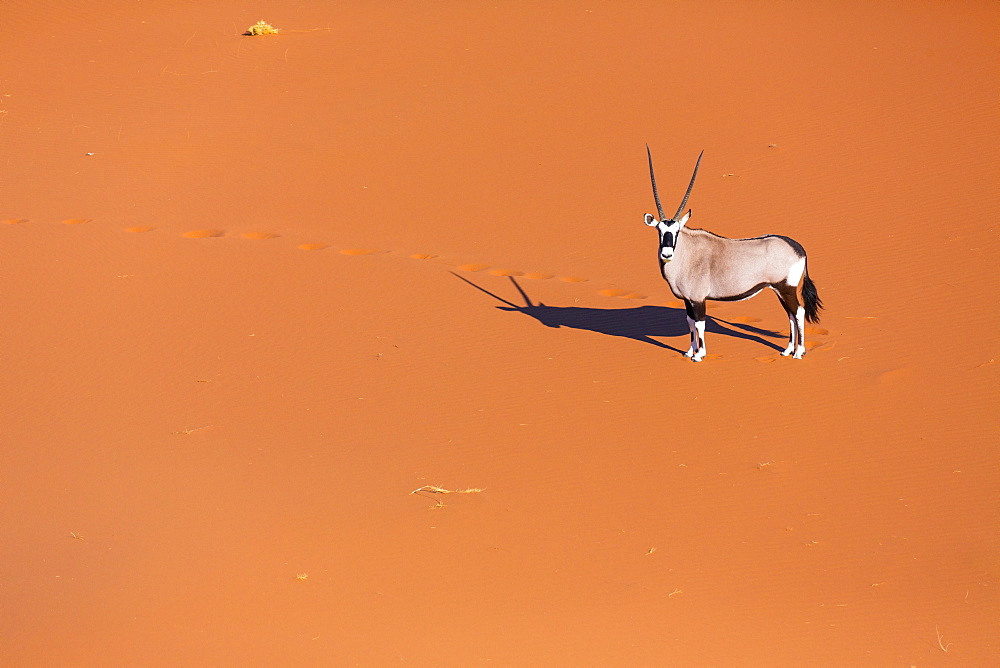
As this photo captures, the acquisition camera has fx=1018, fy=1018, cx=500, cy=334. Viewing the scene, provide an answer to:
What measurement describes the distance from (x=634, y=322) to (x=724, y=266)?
1.73 meters

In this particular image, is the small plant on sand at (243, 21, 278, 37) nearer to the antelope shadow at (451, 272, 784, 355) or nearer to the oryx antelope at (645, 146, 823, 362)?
the antelope shadow at (451, 272, 784, 355)

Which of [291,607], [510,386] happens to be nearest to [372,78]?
[510,386]

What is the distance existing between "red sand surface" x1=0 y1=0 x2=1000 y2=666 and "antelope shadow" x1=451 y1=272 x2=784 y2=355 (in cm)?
5

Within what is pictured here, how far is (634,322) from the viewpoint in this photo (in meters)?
10.5

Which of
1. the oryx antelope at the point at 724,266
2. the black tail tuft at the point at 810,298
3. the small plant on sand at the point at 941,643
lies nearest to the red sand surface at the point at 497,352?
the small plant on sand at the point at 941,643

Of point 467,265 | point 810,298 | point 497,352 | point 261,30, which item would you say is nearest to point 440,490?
point 497,352

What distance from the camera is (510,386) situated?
9.10 meters

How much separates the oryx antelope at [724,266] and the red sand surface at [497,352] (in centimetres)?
70

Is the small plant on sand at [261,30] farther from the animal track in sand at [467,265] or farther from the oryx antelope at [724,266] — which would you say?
the oryx antelope at [724,266]

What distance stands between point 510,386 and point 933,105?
1048 cm

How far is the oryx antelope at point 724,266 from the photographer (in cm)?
888

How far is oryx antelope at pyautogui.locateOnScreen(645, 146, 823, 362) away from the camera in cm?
888

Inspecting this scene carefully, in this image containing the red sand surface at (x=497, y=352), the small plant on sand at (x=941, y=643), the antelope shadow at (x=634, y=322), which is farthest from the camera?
the antelope shadow at (x=634, y=322)

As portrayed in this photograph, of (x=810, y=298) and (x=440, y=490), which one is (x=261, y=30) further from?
(x=440, y=490)
